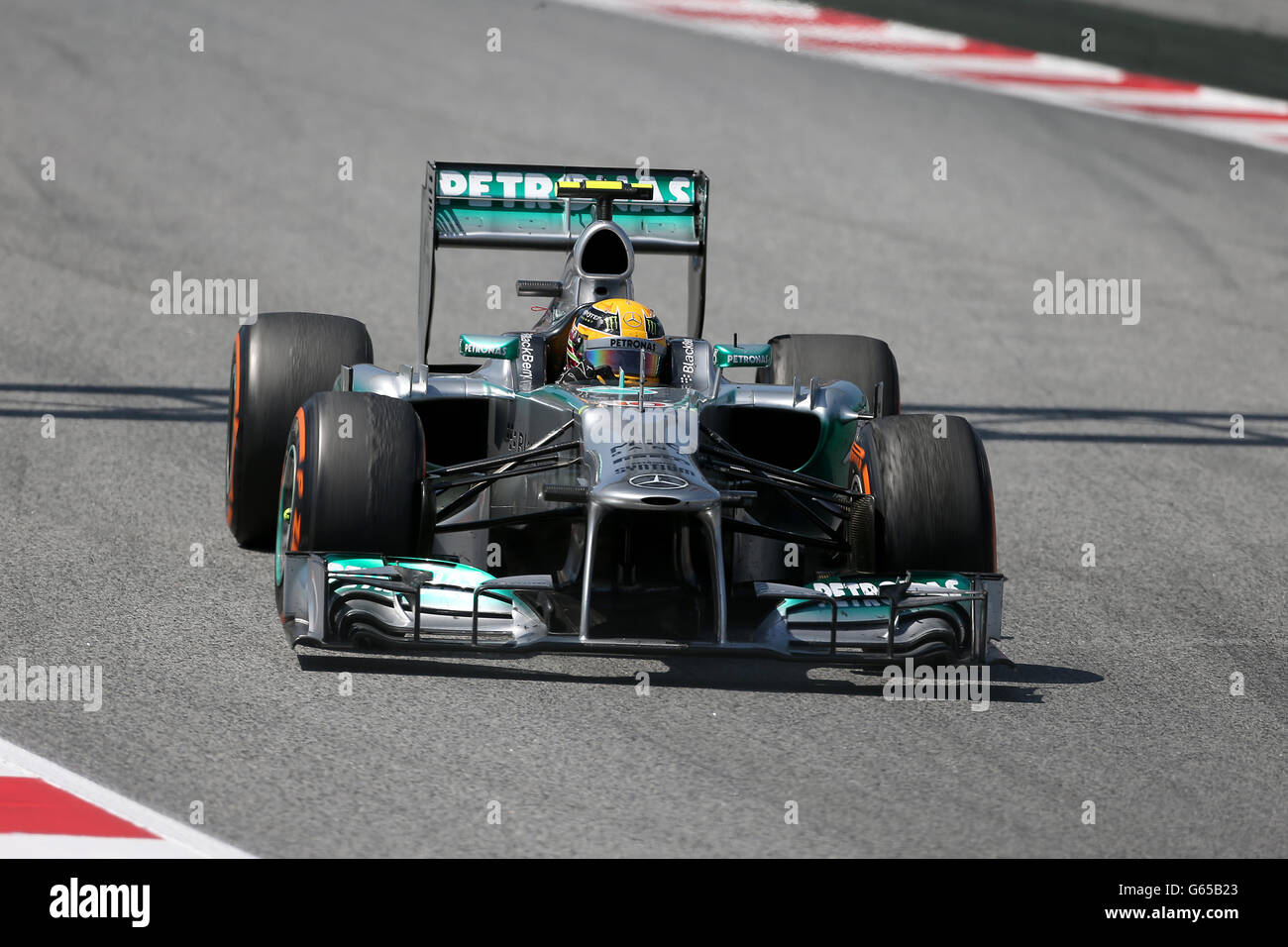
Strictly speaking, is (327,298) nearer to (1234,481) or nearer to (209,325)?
(209,325)

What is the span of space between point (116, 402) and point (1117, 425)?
589 cm

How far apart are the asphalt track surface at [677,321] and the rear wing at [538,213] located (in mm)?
1788

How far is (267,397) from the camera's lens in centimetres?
854

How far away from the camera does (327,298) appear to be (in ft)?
43.8

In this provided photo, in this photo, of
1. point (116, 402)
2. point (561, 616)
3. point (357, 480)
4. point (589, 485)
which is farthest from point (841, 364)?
point (116, 402)

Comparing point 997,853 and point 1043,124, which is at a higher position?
point 1043,124

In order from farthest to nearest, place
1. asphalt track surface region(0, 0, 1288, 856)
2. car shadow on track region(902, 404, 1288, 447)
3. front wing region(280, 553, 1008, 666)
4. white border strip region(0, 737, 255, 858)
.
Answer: car shadow on track region(902, 404, 1288, 447)
front wing region(280, 553, 1008, 666)
asphalt track surface region(0, 0, 1288, 856)
white border strip region(0, 737, 255, 858)

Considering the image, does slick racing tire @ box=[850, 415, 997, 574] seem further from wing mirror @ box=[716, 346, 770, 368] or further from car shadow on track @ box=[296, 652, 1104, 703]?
wing mirror @ box=[716, 346, 770, 368]

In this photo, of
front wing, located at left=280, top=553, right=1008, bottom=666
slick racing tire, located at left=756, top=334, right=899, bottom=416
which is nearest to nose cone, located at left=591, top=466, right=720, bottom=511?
front wing, located at left=280, top=553, right=1008, bottom=666

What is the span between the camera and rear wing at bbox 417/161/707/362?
29.5ft

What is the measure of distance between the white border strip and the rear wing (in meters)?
3.27

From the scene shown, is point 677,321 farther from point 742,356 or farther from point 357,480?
point 357,480

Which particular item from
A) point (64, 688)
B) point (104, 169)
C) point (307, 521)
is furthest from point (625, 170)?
point (104, 169)
